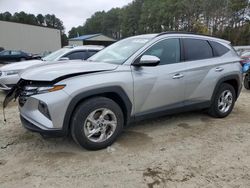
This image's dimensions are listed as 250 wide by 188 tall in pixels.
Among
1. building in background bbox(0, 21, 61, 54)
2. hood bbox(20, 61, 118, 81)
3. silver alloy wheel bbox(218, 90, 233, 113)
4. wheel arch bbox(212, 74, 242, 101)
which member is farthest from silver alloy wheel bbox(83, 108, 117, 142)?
building in background bbox(0, 21, 61, 54)

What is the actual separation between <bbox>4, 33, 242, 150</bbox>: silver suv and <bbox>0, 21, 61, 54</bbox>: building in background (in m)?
30.6

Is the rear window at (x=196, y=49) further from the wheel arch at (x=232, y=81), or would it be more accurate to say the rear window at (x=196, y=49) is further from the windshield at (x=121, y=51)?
the windshield at (x=121, y=51)

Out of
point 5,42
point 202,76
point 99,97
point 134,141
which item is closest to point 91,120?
point 99,97

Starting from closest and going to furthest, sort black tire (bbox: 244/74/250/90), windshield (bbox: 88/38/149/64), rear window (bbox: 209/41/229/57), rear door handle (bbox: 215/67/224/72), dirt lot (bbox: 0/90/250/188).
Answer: dirt lot (bbox: 0/90/250/188) → windshield (bbox: 88/38/149/64) → rear door handle (bbox: 215/67/224/72) → rear window (bbox: 209/41/229/57) → black tire (bbox: 244/74/250/90)

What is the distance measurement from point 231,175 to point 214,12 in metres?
38.3

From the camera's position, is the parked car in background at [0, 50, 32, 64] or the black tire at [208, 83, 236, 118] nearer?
the black tire at [208, 83, 236, 118]

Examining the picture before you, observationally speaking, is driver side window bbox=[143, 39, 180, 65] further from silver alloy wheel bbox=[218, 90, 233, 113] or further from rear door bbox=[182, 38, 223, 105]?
silver alloy wheel bbox=[218, 90, 233, 113]

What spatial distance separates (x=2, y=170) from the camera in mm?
2771

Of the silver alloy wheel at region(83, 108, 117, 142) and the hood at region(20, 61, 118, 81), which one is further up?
the hood at region(20, 61, 118, 81)

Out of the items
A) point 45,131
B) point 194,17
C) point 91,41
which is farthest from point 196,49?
point 194,17

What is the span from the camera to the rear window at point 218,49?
4.45m

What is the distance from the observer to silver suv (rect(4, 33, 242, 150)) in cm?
288

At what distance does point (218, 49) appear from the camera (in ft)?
14.8

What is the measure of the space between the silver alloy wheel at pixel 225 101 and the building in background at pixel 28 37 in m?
31.4
